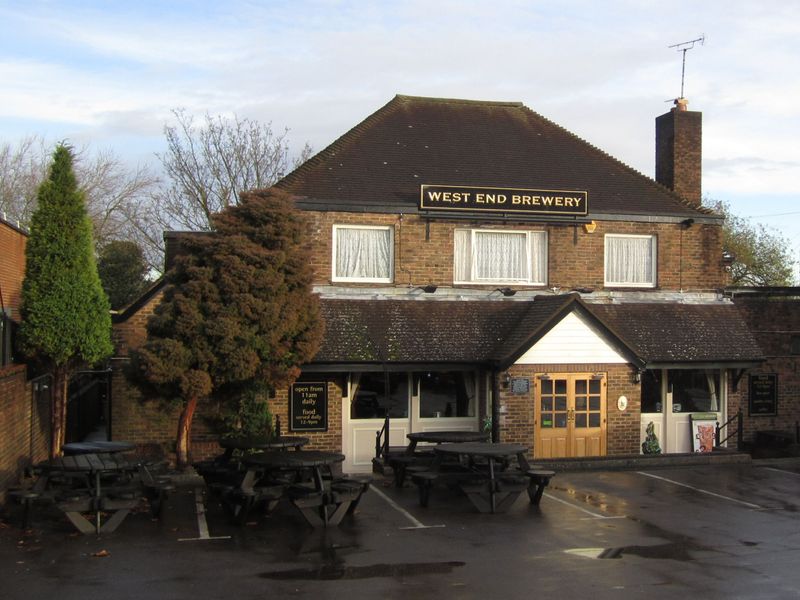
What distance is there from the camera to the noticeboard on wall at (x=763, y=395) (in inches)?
920

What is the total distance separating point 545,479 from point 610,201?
918cm

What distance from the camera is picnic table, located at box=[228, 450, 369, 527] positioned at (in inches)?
483

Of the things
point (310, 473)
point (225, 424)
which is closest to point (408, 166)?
point (225, 424)

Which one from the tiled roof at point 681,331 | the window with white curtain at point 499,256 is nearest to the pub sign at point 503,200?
the window with white curtain at point 499,256

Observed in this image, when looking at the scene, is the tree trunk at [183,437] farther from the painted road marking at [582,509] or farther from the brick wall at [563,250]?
the painted road marking at [582,509]

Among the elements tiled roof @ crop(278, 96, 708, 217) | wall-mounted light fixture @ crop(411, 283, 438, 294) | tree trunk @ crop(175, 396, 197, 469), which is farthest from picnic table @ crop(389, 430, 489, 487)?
tiled roof @ crop(278, 96, 708, 217)

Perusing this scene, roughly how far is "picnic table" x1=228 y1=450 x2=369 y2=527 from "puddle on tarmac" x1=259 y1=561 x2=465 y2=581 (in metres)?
1.96

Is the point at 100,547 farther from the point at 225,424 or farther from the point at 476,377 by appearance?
the point at 476,377

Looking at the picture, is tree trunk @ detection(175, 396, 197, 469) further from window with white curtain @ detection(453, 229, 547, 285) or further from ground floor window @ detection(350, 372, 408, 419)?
window with white curtain @ detection(453, 229, 547, 285)

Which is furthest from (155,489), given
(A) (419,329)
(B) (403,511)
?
(A) (419,329)

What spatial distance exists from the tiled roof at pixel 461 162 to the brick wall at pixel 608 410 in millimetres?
3722

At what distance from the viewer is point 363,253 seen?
19938 millimetres

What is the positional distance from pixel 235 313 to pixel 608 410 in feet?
26.7

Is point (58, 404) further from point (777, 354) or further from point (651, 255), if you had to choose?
point (777, 354)
